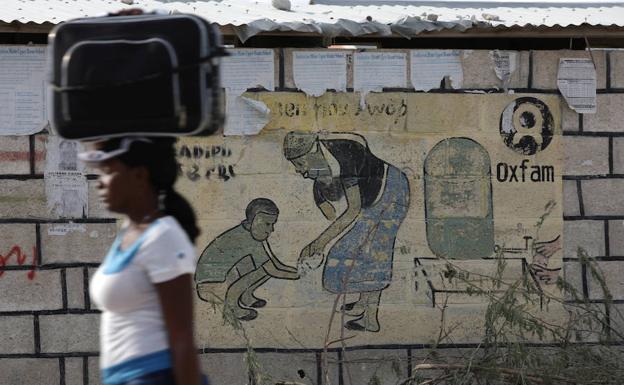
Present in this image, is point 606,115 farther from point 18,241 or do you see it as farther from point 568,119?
point 18,241

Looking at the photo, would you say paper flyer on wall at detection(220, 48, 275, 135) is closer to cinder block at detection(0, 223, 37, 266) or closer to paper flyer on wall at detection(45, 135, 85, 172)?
paper flyer on wall at detection(45, 135, 85, 172)

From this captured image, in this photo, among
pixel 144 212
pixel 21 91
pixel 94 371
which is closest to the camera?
pixel 144 212

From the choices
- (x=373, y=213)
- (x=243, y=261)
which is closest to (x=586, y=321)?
(x=373, y=213)

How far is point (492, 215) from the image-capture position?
19.8ft

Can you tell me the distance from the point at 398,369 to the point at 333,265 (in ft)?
2.15

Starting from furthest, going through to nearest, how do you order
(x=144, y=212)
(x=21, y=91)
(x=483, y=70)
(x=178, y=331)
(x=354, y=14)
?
(x=354, y=14)
(x=483, y=70)
(x=21, y=91)
(x=144, y=212)
(x=178, y=331)

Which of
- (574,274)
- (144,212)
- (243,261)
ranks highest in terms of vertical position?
(144,212)

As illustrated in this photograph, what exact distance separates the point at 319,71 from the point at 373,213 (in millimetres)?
818

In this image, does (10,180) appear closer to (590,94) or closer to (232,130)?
(232,130)

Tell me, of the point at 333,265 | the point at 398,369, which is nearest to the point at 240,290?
the point at 333,265

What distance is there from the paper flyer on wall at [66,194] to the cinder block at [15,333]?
0.59 metres

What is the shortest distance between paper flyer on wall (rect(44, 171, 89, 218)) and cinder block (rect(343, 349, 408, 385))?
1.63 m

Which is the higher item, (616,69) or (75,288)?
(616,69)

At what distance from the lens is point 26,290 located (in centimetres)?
584
